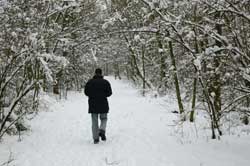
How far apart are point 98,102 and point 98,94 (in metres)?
0.29

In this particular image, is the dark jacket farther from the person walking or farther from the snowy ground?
the snowy ground

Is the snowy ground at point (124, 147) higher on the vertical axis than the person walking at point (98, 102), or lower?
lower

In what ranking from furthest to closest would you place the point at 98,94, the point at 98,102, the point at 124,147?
the point at 98,94, the point at 98,102, the point at 124,147

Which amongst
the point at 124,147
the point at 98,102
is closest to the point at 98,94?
the point at 98,102

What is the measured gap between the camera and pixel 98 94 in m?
10.4

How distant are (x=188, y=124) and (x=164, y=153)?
4371 mm

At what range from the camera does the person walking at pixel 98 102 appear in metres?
10.2

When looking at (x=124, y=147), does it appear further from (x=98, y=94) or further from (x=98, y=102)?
(x=98, y=94)

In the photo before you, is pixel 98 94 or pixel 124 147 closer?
pixel 124 147

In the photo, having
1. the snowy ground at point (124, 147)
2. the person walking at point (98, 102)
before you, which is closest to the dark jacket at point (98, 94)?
the person walking at point (98, 102)

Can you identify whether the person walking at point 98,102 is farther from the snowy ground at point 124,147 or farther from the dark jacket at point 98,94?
the snowy ground at point 124,147

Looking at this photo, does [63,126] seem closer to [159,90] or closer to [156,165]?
[156,165]

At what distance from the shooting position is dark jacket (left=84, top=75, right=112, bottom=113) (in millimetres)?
10266

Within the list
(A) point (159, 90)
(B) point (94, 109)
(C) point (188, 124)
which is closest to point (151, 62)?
(A) point (159, 90)
